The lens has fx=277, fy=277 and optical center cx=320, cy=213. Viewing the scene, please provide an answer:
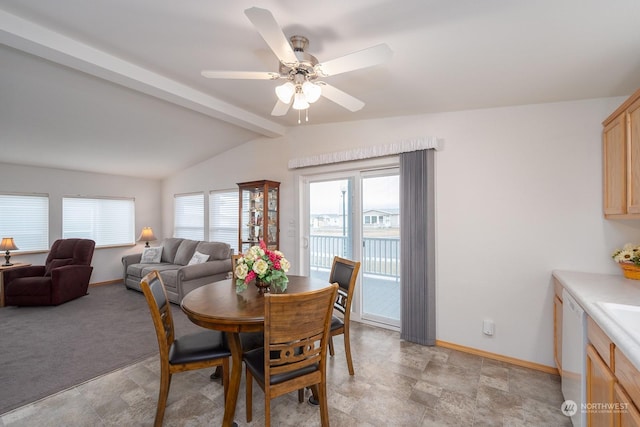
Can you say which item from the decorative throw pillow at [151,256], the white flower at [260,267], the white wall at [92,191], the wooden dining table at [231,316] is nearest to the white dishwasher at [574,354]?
the wooden dining table at [231,316]

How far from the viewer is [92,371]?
246 cm

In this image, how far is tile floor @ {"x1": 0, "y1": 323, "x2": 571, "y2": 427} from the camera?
1.87 meters

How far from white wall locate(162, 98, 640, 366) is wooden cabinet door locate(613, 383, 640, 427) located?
151 cm

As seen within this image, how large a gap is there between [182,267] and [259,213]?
1422 millimetres

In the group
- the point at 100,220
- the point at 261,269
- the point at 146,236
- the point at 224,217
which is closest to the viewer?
the point at 261,269

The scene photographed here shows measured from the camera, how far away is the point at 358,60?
5.22 feet

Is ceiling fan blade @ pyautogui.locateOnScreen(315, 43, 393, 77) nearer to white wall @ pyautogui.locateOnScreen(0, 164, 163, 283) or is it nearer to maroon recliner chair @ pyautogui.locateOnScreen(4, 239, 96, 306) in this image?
maroon recliner chair @ pyautogui.locateOnScreen(4, 239, 96, 306)

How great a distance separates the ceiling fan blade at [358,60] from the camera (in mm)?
1481

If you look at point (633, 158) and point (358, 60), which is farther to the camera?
point (633, 158)

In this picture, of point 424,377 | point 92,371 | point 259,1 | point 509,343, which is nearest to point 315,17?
point 259,1

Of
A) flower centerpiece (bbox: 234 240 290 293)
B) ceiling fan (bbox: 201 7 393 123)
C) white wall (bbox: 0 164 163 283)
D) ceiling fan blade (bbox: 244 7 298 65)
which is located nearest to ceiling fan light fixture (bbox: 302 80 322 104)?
ceiling fan (bbox: 201 7 393 123)

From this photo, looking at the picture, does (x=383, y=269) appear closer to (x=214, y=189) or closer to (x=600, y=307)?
(x=600, y=307)

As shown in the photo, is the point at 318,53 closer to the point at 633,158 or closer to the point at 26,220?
the point at 633,158

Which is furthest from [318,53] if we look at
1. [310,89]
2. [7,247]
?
[7,247]
